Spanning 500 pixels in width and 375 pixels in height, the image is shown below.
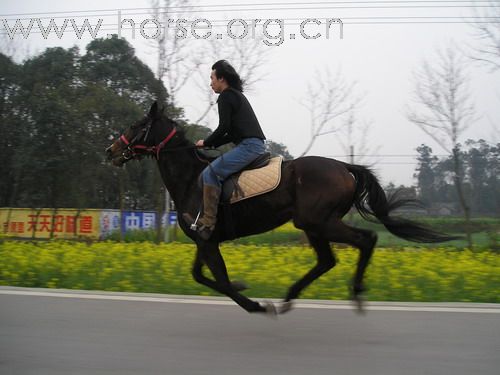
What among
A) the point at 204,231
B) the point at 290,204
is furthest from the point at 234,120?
the point at 204,231

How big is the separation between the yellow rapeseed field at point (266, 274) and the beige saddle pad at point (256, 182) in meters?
1.97

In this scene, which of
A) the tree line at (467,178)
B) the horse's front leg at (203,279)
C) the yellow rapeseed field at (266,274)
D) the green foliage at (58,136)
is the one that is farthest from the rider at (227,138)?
the green foliage at (58,136)

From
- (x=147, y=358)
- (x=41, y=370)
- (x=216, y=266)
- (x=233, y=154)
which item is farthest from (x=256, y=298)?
(x=41, y=370)

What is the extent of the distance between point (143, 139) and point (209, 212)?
4.21ft

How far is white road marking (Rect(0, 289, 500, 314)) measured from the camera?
5896 millimetres

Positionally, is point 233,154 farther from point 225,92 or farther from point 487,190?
point 487,190

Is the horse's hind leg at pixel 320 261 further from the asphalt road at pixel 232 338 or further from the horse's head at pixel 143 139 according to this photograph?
the horse's head at pixel 143 139

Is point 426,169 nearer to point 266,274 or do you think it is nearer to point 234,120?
point 266,274

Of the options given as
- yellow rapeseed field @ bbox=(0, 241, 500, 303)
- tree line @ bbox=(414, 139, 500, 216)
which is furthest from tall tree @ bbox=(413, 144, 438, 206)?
yellow rapeseed field @ bbox=(0, 241, 500, 303)

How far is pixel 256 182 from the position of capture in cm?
530

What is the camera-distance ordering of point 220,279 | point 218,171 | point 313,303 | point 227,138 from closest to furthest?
point 220,279 < point 218,171 < point 227,138 < point 313,303

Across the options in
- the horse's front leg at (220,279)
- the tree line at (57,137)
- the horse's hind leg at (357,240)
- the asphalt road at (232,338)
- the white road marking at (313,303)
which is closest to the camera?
the asphalt road at (232,338)

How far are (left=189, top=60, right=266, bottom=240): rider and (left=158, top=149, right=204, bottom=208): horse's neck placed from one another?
256 millimetres

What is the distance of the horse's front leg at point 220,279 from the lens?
4926 mm
